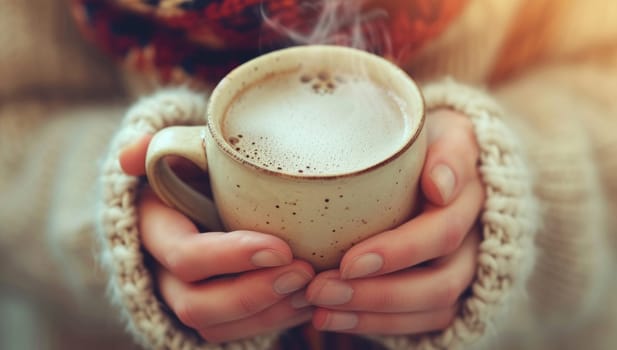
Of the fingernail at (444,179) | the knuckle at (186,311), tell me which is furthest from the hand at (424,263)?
the knuckle at (186,311)

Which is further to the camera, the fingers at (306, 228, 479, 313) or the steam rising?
the steam rising

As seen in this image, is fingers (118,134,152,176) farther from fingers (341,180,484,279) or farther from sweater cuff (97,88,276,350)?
fingers (341,180,484,279)

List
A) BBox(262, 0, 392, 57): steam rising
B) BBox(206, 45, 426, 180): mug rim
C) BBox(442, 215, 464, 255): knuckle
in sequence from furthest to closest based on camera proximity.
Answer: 1. BBox(262, 0, 392, 57): steam rising
2. BBox(442, 215, 464, 255): knuckle
3. BBox(206, 45, 426, 180): mug rim

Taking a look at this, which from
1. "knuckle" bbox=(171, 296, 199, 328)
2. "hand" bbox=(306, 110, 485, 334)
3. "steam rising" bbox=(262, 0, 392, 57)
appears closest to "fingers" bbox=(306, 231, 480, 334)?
"hand" bbox=(306, 110, 485, 334)

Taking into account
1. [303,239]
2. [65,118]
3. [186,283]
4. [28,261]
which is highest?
[303,239]

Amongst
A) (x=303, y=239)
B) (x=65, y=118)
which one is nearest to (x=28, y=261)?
(x=65, y=118)

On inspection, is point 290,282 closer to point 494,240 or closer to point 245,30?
point 494,240

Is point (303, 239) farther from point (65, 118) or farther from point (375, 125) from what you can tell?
point (65, 118)
